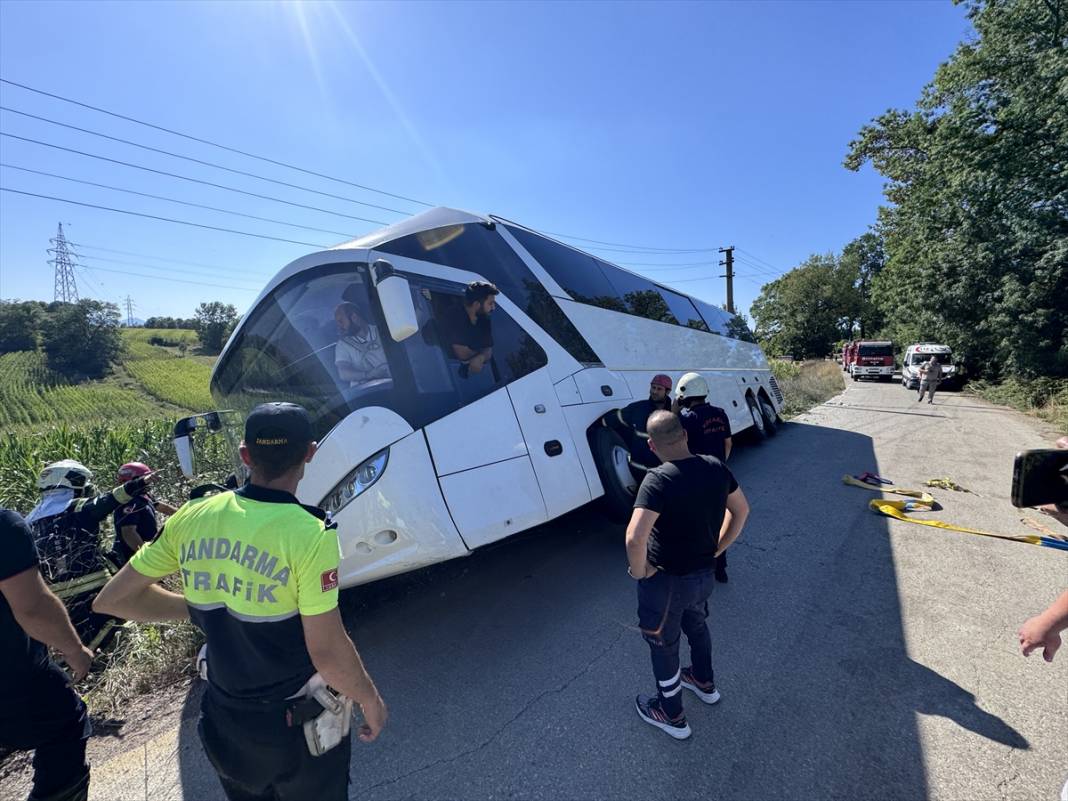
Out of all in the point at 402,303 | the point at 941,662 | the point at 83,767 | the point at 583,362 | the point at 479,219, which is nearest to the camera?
the point at 83,767

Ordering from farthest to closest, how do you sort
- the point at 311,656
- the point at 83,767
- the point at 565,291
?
the point at 565,291 < the point at 83,767 < the point at 311,656

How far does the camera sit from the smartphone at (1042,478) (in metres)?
1.54

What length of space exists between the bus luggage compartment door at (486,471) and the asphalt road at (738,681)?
886 mm

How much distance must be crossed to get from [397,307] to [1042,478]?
2.83 meters

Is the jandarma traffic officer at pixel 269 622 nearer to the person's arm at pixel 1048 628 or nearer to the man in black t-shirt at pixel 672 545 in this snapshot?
the man in black t-shirt at pixel 672 545

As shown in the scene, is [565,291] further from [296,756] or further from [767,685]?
[296,756]

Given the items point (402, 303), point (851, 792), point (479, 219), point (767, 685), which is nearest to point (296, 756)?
point (402, 303)

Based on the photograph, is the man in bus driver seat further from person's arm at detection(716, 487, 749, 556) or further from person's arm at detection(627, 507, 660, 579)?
person's arm at detection(716, 487, 749, 556)

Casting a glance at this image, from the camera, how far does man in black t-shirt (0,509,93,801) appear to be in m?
1.76

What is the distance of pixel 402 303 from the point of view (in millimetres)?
2705

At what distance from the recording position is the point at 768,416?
1106 centimetres

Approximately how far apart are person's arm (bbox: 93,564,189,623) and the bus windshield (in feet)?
4.42

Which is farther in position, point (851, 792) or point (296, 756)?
point (851, 792)

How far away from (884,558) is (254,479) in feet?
17.2
